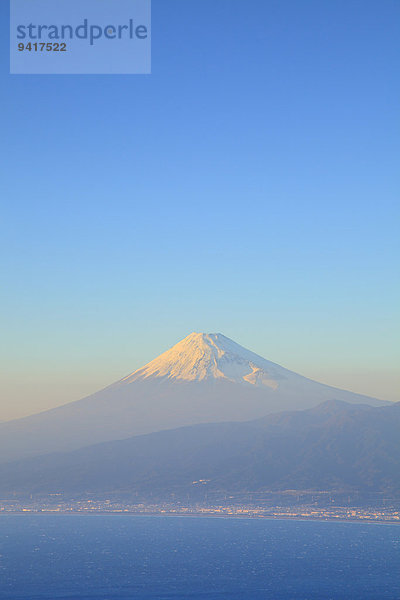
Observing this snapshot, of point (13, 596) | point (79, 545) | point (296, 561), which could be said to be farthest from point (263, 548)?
point (13, 596)

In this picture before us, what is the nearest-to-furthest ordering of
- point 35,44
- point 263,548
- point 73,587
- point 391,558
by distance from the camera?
point 35,44 → point 73,587 → point 391,558 → point 263,548

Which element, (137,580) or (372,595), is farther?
(137,580)

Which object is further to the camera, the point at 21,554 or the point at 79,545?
the point at 79,545

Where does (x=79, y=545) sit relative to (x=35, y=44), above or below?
below

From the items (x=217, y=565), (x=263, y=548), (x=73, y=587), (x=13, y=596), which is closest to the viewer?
(x=13, y=596)

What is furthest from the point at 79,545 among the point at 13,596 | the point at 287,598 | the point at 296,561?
the point at 287,598

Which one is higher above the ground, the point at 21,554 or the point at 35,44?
the point at 35,44

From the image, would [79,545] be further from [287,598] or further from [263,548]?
[287,598]

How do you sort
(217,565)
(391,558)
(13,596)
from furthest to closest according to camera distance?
(391,558) → (217,565) → (13,596)

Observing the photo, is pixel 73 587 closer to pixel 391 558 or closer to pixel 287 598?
pixel 287 598
